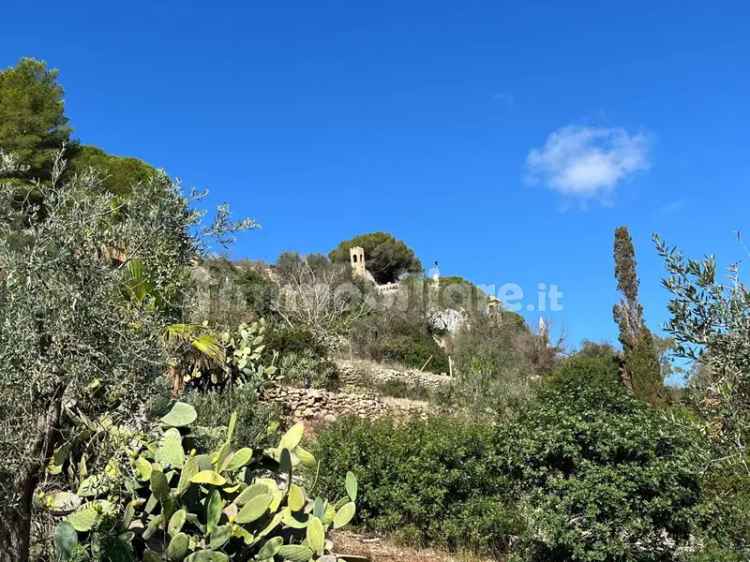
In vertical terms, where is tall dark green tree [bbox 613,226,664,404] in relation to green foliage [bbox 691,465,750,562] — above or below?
above

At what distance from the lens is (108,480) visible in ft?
12.0

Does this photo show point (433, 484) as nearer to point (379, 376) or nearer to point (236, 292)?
point (379, 376)

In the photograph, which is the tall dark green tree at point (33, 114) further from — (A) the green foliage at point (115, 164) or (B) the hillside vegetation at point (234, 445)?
(B) the hillside vegetation at point (234, 445)

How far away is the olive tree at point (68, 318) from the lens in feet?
9.05

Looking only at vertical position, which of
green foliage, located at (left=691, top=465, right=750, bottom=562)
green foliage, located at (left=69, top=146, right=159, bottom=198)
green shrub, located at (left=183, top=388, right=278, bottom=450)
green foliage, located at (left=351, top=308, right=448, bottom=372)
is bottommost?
green foliage, located at (left=691, top=465, right=750, bottom=562)

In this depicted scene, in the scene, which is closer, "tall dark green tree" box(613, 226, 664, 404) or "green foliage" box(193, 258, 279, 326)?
"green foliage" box(193, 258, 279, 326)

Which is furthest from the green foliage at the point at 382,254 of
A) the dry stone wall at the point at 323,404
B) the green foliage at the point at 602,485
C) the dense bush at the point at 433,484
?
the green foliage at the point at 602,485

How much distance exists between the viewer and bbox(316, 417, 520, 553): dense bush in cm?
632

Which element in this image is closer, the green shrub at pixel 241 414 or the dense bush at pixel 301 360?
the green shrub at pixel 241 414

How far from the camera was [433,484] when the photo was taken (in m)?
6.62

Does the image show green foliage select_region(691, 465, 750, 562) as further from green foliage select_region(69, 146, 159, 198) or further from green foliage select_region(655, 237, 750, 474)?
green foliage select_region(69, 146, 159, 198)

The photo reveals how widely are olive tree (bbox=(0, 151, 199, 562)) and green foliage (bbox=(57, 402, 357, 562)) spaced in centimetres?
47

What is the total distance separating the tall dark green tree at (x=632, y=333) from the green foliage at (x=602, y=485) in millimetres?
13448

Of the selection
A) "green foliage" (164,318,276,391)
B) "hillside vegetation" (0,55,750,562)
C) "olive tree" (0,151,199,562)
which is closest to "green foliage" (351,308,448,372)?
"green foliage" (164,318,276,391)
